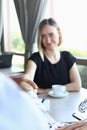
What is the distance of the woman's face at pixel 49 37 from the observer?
2229 mm

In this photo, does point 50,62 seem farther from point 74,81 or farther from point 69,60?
point 74,81

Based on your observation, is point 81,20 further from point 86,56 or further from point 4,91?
point 4,91

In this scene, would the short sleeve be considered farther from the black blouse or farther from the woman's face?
the woman's face

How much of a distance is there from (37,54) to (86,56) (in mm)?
1018

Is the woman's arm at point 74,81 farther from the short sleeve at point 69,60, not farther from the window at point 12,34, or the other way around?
the window at point 12,34

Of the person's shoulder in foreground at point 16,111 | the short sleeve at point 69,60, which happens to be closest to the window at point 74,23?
the short sleeve at point 69,60

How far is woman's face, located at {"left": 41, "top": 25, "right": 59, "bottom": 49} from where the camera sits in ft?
7.31

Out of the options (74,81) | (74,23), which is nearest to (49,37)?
(74,81)

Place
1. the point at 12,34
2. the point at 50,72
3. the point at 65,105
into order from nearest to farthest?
the point at 65,105 < the point at 50,72 < the point at 12,34

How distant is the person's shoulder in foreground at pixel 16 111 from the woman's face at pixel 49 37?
1901mm

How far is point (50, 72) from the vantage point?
2285mm

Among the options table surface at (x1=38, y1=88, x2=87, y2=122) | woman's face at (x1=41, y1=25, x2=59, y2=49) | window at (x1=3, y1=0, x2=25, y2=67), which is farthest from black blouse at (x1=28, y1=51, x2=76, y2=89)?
window at (x1=3, y1=0, x2=25, y2=67)

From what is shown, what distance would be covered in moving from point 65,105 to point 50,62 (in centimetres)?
77

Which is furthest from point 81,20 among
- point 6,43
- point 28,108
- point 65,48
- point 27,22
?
point 28,108
